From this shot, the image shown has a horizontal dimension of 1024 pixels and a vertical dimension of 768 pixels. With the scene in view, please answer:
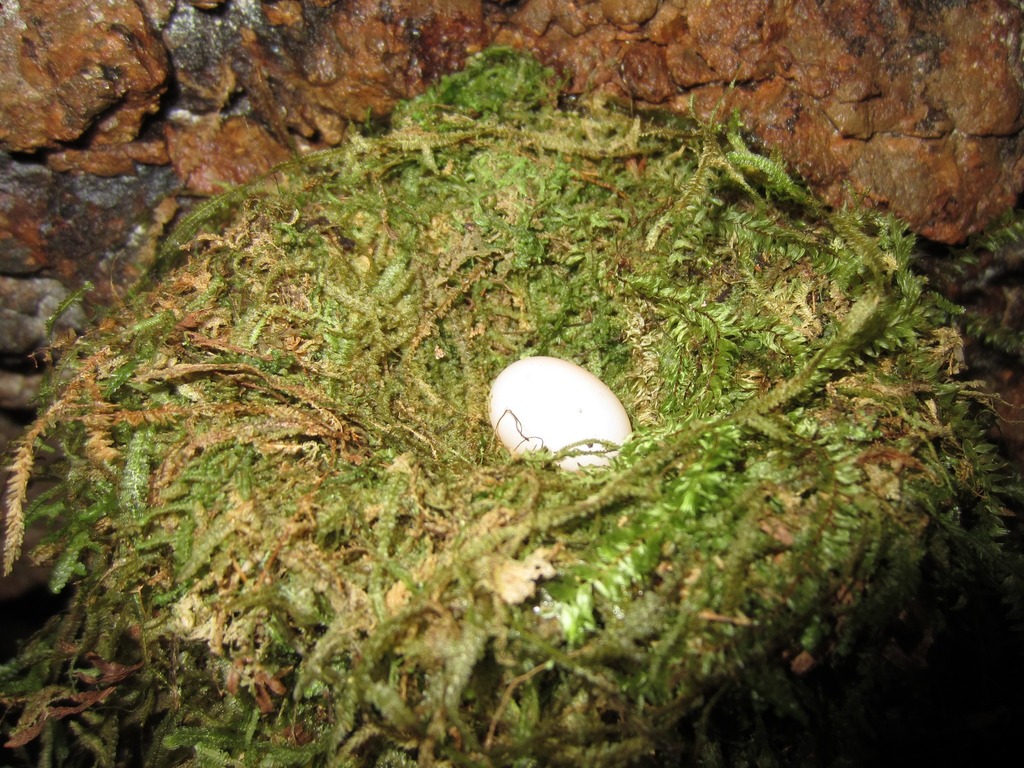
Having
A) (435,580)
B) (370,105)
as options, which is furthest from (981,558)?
(370,105)

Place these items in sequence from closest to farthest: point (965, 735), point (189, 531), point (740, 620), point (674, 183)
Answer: point (740, 620), point (965, 735), point (189, 531), point (674, 183)

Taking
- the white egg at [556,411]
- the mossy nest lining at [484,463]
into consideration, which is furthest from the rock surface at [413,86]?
the white egg at [556,411]

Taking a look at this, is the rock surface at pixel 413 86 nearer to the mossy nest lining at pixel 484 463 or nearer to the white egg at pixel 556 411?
the mossy nest lining at pixel 484 463

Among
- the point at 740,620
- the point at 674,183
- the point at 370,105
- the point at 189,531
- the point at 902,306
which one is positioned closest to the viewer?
the point at 740,620

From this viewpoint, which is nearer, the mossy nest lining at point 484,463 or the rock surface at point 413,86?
the mossy nest lining at point 484,463

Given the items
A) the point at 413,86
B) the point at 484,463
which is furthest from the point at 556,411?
the point at 413,86

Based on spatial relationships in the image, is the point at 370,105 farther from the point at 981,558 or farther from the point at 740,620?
the point at 981,558

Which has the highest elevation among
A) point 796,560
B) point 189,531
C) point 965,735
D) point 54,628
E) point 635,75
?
point 635,75
